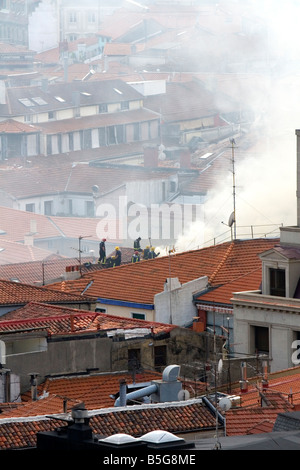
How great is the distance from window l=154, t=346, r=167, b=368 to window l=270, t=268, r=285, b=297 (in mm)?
3079

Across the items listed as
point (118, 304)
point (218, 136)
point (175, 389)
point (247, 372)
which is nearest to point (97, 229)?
point (218, 136)

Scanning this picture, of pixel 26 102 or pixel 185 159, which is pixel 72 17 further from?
pixel 185 159

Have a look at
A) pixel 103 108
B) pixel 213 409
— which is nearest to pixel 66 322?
pixel 213 409

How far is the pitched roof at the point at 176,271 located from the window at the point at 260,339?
157 inches

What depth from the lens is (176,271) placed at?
34562 mm

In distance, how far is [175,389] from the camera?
70.8 ft

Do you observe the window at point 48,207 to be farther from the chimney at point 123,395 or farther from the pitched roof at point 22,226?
the chimney at point 123,395

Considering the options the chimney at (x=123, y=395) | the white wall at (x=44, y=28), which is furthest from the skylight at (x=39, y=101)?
the chimney at (x=123, y=395)

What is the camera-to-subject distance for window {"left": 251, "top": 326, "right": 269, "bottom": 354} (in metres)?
28.7

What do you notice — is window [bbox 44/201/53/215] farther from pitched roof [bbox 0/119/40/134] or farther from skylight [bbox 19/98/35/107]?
skylight [bbox 19/98/35/107]

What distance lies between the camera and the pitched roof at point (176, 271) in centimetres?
3350

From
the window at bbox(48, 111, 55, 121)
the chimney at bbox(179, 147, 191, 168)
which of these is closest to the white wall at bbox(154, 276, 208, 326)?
the chimney at bbox(179, 147, 191, 168)

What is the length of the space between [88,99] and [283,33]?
30641mm
